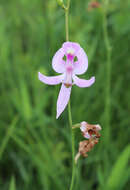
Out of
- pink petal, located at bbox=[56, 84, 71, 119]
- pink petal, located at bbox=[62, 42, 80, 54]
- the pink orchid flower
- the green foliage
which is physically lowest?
the green foliage

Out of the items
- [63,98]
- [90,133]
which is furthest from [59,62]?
[90,133]

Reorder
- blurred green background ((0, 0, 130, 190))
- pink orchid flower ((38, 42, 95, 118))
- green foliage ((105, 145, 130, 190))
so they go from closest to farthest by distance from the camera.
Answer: pink orchid flower ((38, 42, 95, 118)) → green foliage ((105, 145, 130, 190)) → blurred green background ((0, 0, 130, 190))

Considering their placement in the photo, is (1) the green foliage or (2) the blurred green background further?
(2) the blurred green background

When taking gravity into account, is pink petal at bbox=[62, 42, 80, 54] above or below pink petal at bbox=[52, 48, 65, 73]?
above

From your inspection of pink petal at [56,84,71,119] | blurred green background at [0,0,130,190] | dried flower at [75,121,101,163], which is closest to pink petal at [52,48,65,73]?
pink petal at [56,84,71,119]

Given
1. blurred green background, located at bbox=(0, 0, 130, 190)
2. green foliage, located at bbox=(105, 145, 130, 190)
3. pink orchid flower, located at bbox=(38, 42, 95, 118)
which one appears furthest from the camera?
blurred green background, located at bbox=(0, 0, 130, 190)

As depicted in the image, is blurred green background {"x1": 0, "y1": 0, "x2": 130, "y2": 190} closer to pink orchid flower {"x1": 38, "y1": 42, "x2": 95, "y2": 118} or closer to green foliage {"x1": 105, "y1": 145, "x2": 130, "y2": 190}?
green foliage {"x1": 105, "y1": 145, "x2": 130, "y2": 190}

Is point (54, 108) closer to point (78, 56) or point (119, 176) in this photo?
point (119, 176)

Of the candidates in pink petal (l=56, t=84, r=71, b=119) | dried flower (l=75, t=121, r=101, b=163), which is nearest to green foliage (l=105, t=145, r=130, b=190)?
dried flower (l=75, t=121, r=101, b=163)

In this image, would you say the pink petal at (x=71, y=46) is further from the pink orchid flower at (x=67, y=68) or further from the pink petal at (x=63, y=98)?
the pink petal at (x=63, y=98)
